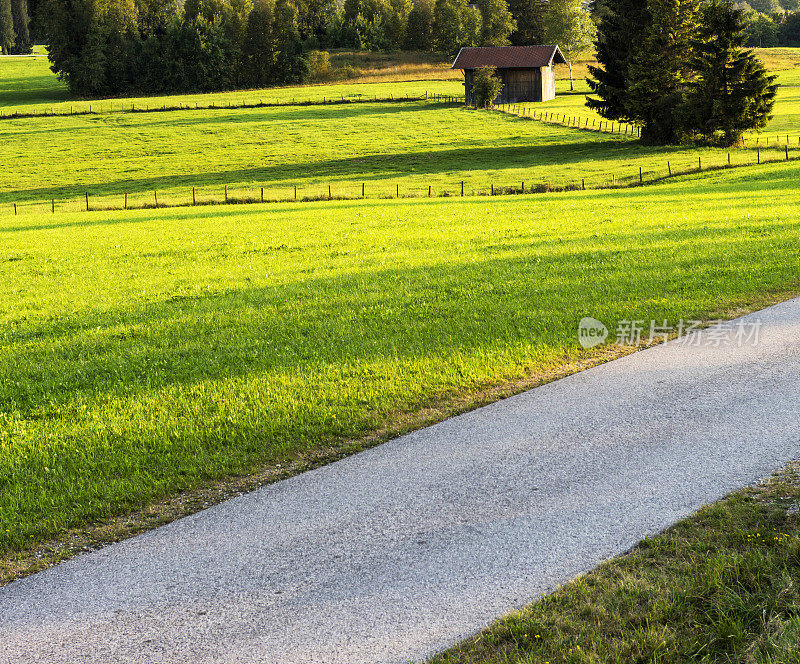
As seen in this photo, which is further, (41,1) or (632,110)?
(41,1)

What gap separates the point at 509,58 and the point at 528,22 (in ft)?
125

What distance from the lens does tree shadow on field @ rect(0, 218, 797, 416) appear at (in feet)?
32.7

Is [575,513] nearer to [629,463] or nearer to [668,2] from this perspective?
[629,463]

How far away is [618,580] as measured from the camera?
4922mm

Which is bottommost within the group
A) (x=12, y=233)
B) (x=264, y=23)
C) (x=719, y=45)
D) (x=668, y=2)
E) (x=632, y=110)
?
(x=12, y=233)

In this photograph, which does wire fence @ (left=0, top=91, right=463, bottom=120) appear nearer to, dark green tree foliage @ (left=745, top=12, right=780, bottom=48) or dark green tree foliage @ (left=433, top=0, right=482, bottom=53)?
dark green tree foliage @ (left=433, top=0, right=482, bottom=53)

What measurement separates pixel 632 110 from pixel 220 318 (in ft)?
146

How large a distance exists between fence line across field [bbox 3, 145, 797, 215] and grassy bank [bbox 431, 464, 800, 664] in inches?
1320

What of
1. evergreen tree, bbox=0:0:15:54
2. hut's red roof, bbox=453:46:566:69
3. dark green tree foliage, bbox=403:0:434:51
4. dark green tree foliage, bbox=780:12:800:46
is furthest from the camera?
evergreen tree, bbox=0:0:15:54

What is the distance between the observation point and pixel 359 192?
41000mm

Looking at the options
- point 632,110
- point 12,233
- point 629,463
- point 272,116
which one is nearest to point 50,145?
point 272,116

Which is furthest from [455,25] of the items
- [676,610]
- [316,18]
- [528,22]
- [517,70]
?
[676,610]

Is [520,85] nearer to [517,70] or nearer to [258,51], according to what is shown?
[517,70]

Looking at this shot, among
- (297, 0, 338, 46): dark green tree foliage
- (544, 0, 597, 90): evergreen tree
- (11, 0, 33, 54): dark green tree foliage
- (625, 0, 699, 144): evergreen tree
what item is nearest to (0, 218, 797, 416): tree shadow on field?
(625, 0, 699, 144): evergreen tree
